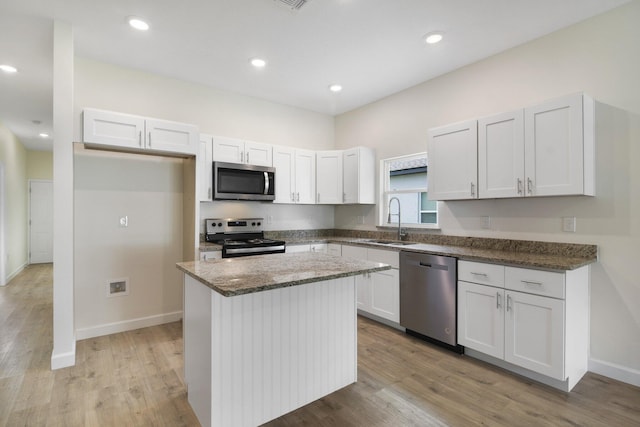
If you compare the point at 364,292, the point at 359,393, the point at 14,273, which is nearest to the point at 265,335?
the point at 359,393

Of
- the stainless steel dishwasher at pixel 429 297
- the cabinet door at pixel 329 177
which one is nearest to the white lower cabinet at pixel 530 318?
the stainless steel dishwasher at pixel 429 297

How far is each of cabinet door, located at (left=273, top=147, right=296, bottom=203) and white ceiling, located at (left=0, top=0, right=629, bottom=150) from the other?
2.67 feet

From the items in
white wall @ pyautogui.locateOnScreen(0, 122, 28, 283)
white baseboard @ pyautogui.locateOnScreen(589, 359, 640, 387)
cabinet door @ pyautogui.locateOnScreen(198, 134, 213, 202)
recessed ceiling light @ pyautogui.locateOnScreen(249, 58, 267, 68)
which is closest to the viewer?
white baseboard @ pyautogui.locateOnScreen(589, 359, 640, 387)

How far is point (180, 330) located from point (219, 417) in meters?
2.01

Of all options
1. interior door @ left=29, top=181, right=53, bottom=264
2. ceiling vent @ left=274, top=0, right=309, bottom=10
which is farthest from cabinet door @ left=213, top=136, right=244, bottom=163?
interior door @ left=29, top=181, right=53, bottom=264

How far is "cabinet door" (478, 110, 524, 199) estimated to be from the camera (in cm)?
267

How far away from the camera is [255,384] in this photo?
1.82 metres

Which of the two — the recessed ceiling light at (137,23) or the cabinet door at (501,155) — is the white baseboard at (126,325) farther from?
the cabinet door at (501,155)

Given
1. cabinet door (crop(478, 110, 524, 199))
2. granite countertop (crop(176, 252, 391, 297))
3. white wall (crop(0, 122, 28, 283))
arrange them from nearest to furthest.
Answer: granite countertop (crop(176, 252, 391, 297)), cabinet door (crop(478, 110, 524, 199)), white wall (crop(0, 122, 28, 283))

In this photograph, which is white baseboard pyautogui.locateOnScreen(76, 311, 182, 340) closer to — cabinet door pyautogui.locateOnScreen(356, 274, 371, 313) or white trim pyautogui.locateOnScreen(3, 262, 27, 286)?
cabinet door pyautogui.locateOnScreen(356, 274, 371, 313)

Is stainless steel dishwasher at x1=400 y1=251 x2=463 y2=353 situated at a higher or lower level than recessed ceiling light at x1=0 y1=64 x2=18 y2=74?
lower

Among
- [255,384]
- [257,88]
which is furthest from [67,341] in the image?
→ [257,88]

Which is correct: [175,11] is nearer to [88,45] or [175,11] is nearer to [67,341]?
[88,45]

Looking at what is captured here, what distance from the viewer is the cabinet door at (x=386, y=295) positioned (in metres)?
3.35
